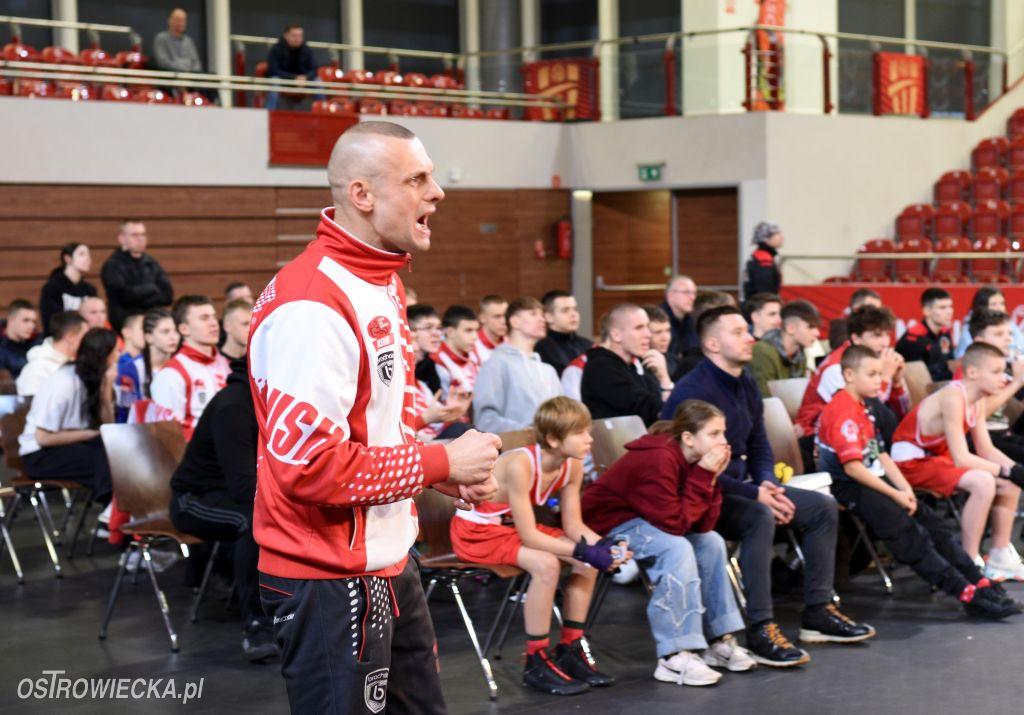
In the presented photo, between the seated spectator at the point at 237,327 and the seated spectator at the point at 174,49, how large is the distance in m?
8.58

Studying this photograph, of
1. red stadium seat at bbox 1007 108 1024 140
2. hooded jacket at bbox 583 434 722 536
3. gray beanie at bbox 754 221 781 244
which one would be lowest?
hooded jacket at bbox 583 434 722 536

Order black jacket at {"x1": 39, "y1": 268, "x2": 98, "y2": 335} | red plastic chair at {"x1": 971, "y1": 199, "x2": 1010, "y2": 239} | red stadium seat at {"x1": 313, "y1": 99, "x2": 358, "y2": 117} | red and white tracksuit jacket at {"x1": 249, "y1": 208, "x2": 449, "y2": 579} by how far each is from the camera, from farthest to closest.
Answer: red plastic chair at {"x1": 971, "y1": 199, "x2": 1010, "y2": 239} < red stadium seat at {"x1": 313, "y1": 99, "x2": 358, "y2": 117} < black jacket at {"x1": 39, "y1": 268, "x2": 98, "y2": 335} < red and white tracksuit jacket at {"x1": 249, "y1": 208, "x2": 449, "y2": 579}

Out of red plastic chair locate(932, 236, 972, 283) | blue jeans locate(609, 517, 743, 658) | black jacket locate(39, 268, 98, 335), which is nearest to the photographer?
blue jeans locate(609, 517, 743, 658)

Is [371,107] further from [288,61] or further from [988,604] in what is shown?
[988,604]

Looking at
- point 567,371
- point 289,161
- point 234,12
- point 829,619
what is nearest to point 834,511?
point 829,619

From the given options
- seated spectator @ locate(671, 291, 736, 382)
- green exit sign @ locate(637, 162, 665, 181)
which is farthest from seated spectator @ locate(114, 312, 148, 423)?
green exit sign @ locate(637, 162, 665, 181)

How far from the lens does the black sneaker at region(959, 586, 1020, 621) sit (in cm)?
580

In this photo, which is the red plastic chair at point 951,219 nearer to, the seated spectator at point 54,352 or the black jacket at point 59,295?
the black jacket at point 59,295

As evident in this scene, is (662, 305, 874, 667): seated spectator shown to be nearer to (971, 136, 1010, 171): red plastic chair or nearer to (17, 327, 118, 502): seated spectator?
(17, 327, 118, 502): seated spectator

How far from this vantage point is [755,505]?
5.42m

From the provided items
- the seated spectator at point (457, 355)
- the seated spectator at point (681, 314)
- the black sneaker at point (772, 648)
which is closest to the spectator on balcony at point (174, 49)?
the seated spectator at point (681, 314)

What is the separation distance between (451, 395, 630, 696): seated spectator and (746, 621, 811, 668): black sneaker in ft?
2.17

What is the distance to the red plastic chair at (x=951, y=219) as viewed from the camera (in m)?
16.1

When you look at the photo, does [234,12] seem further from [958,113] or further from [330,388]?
[330,388]
